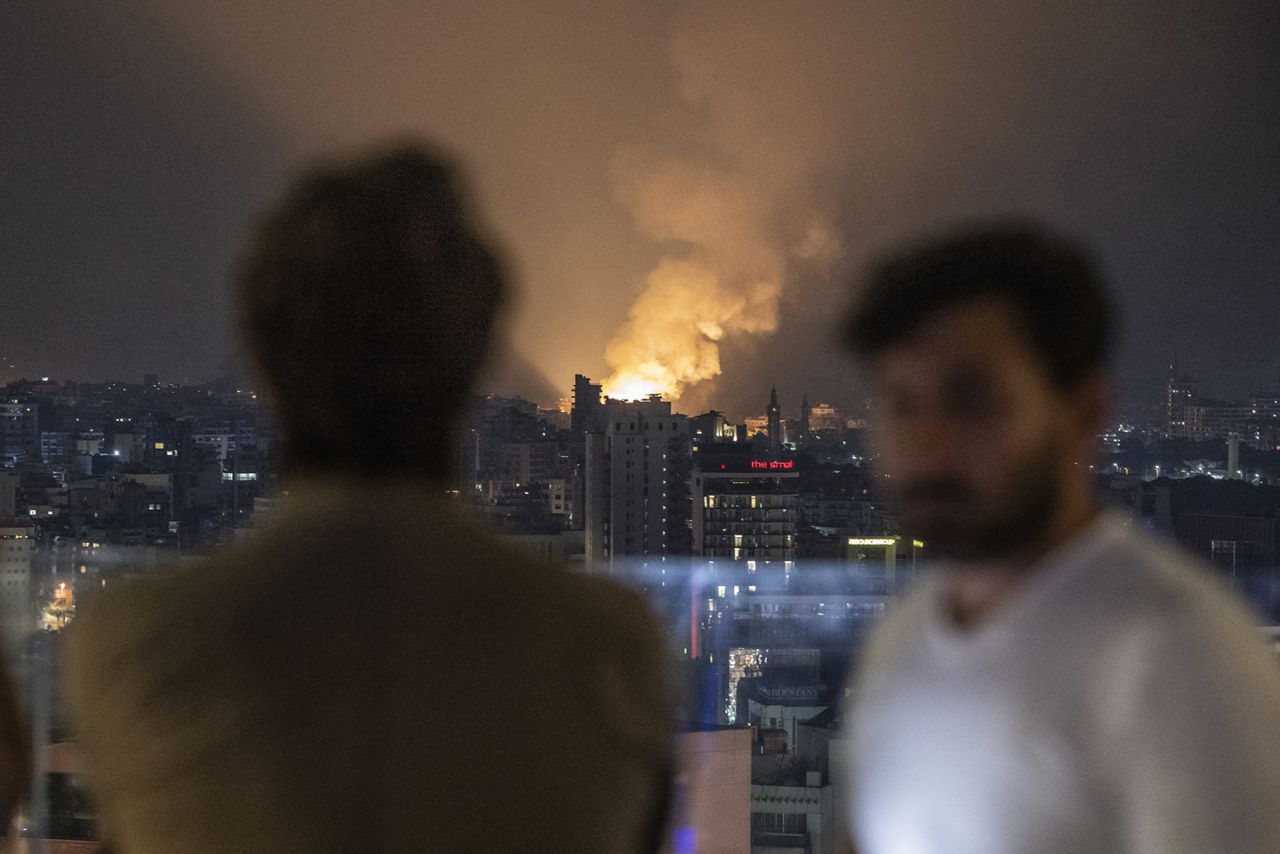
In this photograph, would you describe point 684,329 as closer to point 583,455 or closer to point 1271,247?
point 583,455

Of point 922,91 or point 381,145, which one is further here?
point 922,91

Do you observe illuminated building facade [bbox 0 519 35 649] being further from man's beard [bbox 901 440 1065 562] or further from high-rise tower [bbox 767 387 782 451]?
high-rise tower [bbox 767 387 782 451]

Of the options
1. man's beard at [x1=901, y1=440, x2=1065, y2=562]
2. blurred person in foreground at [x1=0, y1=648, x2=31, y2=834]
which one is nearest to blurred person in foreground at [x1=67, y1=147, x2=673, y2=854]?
man's beard at [x1=901, y1=440, x2=1065, y2=562]

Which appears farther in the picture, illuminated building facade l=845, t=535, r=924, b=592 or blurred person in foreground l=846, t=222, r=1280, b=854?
illuminated building facade l=845, t=535, r=924, b=592

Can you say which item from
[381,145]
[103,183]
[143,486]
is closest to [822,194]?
[143,486]

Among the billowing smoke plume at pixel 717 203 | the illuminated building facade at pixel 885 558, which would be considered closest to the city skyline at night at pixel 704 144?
the billowing smoke plume at pixel 717 203

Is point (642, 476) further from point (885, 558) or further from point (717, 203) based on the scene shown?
point (885, 558)

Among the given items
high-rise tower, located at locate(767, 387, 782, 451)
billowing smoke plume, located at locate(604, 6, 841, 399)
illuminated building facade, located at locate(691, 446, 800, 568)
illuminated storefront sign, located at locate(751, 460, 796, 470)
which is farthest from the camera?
billowing smoke plume, located at locate(604, 6, 841, 399)

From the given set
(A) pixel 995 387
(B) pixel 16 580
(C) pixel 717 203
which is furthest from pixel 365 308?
(C) pixel 717 203
